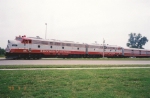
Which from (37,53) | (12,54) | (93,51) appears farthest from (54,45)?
(93,51)

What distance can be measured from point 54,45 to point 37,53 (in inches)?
170

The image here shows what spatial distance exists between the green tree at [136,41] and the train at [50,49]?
227 ft

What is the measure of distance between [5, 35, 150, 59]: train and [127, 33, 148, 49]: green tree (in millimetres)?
69231

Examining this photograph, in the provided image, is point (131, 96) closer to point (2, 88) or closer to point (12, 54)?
point (2, 88)

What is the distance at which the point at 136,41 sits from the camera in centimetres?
10962

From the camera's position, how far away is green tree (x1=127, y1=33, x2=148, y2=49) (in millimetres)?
108750

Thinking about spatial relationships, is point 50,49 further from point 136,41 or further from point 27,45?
point 136,41

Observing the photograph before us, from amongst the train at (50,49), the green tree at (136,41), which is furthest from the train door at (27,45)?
the green tree at (136,41)

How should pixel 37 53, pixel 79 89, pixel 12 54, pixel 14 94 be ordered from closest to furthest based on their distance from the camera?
pixel 14 94, pixel 79 89, pixel 12 54, pixel 37 53

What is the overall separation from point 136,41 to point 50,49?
9296 centimetres

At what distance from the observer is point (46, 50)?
2984cm

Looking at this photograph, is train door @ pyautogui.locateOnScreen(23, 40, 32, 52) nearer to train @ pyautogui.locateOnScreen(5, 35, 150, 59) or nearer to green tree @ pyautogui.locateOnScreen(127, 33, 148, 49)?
train @ pyautogui.locateOnScreen(5, 35, 150, 59)

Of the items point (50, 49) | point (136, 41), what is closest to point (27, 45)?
point (50, 49)

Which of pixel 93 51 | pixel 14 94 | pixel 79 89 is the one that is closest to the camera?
pixel 14 94
